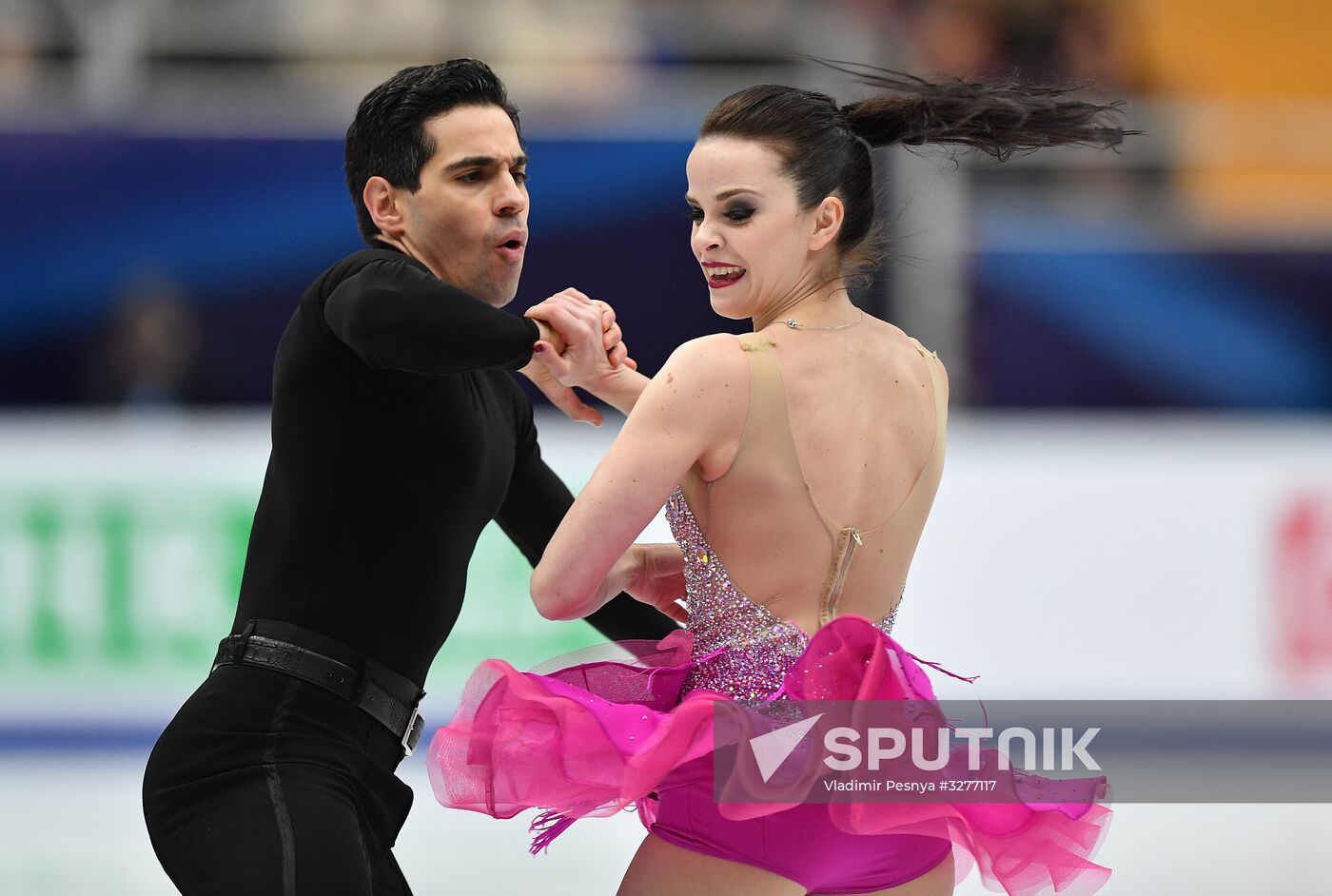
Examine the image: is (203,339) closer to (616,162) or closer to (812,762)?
(616,162)

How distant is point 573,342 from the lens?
104 inches

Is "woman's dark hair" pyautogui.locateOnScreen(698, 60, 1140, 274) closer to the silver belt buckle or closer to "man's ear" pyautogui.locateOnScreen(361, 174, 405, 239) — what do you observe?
"man's ear" pyautogui.locateOnScreen(361, 174, 405, 239)

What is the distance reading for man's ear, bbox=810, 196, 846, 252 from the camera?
2451mm

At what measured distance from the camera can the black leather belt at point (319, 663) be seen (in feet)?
8.04

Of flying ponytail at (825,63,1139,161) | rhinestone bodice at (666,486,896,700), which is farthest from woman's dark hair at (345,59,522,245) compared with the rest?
rhinestone bodice at (666,486,896,700)

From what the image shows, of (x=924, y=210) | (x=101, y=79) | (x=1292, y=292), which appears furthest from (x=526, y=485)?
(x=1292, y=292)

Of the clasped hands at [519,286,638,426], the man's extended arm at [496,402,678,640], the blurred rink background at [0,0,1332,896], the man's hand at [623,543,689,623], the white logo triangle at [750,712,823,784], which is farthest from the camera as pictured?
the blurred rink background at [0,0,1332,896]

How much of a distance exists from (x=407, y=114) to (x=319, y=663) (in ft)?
3.01

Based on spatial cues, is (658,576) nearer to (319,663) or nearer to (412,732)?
(412,732)

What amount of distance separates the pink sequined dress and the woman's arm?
1.7 inches

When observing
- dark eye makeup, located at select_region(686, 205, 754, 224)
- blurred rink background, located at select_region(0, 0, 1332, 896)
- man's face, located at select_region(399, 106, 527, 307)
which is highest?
blurred rink background, located at select_region(0, 0, 1332, 896)

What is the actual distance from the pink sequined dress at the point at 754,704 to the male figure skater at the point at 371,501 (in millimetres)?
181

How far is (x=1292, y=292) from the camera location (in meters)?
7.64

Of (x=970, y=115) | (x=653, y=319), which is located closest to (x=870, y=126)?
(x=970, y=115)
